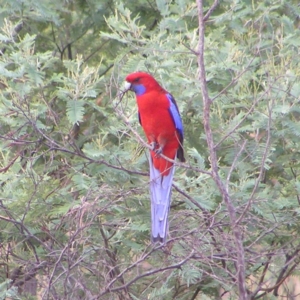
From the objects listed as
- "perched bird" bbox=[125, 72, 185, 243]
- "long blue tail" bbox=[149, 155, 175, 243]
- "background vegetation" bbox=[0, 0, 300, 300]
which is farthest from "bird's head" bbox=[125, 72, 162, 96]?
"long blue tail" bbox=[149, 155, 175, 243]

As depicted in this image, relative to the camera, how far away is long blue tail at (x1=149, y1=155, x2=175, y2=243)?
380 cm

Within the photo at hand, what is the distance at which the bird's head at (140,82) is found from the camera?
4570mm

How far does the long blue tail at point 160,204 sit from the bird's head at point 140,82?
621 mm

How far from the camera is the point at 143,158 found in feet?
14.5

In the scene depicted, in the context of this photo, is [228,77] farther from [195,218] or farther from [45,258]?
[45,258]

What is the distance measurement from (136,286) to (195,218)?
882mm

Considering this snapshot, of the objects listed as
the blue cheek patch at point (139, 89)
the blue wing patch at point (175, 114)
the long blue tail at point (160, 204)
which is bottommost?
the long blue tail at point (160, 204)

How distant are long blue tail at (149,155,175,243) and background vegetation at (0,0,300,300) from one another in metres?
0.08

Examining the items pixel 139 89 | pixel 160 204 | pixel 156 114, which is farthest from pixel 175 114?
pixel 160 204

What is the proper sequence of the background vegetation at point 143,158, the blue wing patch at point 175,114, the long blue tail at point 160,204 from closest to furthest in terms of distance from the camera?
the long blue tail at point 160,204 < the background vegetation at point 143,158 < the blue wing patch at point 175,114

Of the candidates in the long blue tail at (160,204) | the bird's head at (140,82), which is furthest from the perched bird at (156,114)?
the long blue tail at (160,204)

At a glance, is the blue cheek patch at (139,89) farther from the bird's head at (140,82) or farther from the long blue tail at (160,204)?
the long blue tail at (160,204)

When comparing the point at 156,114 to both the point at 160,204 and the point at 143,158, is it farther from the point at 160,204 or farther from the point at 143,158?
the point at 160,204

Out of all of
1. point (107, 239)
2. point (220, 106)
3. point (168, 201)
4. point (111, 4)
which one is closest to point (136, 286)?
point (107, 239)
